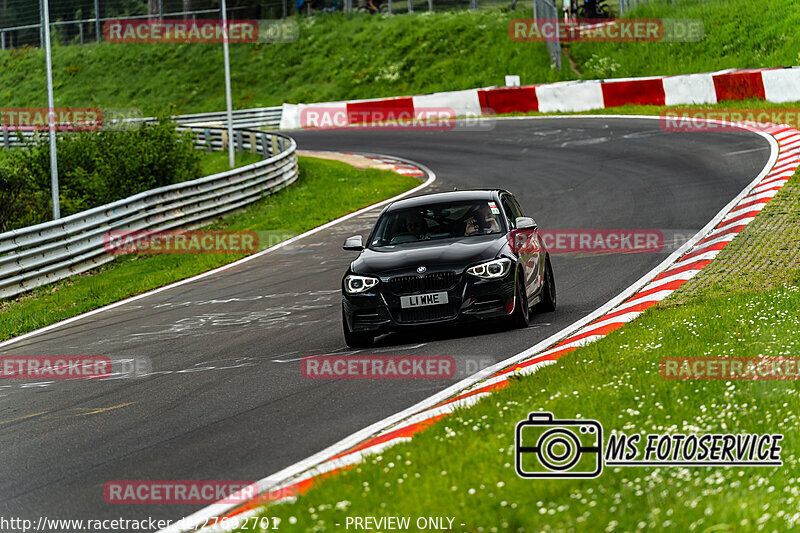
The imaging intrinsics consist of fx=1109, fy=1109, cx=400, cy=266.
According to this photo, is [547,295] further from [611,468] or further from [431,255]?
[611,468]

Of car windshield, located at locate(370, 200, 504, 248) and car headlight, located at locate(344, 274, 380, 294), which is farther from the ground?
car windshield, located at locate(370, 200, 504, 248)

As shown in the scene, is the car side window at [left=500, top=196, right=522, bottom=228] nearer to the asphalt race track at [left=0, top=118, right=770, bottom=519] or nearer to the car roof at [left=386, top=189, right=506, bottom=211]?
the car roof at [left=386, top=189, right=506, bottom=211]

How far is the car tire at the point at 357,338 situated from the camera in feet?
36.7

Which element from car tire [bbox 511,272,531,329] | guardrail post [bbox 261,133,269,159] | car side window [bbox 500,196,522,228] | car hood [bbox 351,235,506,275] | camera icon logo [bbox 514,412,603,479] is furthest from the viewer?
guardrail post [bbox 261,133,269,159]

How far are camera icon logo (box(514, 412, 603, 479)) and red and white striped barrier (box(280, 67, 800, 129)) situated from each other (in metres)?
24.7

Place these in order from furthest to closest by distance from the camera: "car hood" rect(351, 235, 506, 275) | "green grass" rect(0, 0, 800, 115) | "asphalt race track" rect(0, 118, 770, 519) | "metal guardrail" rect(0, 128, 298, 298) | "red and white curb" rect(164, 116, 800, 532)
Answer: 1. "green grass" rect(0, 0, 800, 115)
2. "metal guardrail" rect(0, 128, 298, 298)
3. "car hood" rect(351, 235, 506, 275)
4. "asphalt race track" rect(0, 118, 770, 519)
5. "red and white curb" rect(164, 116, 800, 532)

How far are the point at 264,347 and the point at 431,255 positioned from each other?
218cm

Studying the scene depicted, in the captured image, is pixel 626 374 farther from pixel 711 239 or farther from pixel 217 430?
pixel 711 239

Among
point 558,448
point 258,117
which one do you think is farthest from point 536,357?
point 258,117

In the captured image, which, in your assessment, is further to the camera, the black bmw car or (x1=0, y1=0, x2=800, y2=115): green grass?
(x1=0, y1=0, x2=800, y2=115): green grass

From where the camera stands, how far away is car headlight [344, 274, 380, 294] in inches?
435

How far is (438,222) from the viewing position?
1209cm

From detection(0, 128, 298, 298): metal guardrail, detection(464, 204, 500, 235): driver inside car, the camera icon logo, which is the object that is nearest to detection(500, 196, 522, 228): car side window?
detection(464, 204, 500, 235): driver inside car

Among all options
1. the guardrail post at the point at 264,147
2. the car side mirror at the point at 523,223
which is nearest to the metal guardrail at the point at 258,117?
the guardrail post at the point at 264,147
